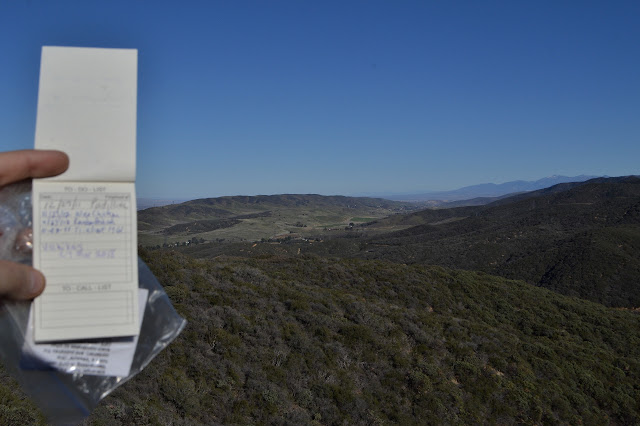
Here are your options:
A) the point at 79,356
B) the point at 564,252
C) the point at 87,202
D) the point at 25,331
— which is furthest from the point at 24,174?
the point at 564,252

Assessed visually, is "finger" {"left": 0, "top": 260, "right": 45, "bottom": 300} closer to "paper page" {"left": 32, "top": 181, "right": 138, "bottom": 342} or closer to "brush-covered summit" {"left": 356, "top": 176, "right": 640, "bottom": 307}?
"paper page" {"left": 32, "top": 181, "right": 138, "bottom": 342}

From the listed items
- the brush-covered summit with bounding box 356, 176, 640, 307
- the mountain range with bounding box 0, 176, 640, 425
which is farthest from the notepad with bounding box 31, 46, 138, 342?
the brush-covered summit with bounding box 356, 176, 640, 307

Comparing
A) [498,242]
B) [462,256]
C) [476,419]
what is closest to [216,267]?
Result: [476,419]

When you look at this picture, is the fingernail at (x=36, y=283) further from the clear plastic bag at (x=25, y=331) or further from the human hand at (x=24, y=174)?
the clear plastic bag at (x=25, y=331)

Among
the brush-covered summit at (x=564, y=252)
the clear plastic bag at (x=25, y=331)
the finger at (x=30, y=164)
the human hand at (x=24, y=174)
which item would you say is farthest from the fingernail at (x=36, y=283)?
the brush-covered summit at (x=564, y=252)

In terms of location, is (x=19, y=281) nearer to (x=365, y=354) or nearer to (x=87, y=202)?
(x=87, y=202)
